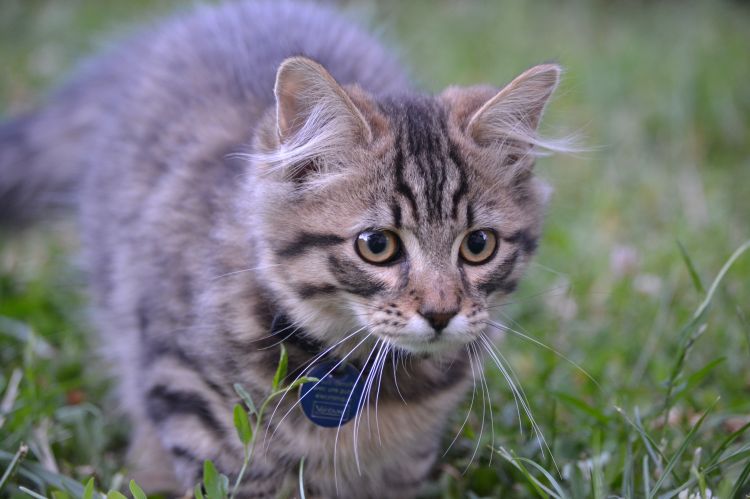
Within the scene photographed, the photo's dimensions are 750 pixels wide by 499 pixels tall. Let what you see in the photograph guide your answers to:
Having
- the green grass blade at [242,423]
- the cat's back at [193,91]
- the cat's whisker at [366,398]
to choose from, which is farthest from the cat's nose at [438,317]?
the cat's back at [193,91]

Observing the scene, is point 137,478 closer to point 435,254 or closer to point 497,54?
point 435,254

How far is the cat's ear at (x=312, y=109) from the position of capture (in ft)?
6.50

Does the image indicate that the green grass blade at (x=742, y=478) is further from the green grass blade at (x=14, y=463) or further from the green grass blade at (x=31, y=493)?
the green grass blade at (x=14, y=463)

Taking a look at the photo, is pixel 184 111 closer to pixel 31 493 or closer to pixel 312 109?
pixel 312 109

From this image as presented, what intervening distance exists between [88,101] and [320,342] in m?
2.28

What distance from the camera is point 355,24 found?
3.94 metres

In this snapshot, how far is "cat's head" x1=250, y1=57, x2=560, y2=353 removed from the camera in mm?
1966

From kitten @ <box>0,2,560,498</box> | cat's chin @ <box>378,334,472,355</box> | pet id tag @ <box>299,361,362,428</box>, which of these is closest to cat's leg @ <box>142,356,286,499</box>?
kitten @ <box>0,2,560,498</box>

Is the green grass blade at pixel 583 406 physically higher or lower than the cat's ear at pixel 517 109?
lower

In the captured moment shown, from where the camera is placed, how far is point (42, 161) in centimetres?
377

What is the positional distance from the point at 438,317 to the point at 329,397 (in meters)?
0.43

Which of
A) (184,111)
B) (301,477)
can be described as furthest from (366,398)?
(184,111)

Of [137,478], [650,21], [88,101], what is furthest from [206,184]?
[650,21]

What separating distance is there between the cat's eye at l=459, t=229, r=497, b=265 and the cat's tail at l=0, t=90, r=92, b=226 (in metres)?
2.27
